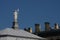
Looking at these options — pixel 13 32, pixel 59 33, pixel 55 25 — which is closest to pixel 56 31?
pixel 59 33

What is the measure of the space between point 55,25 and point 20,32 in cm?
1181

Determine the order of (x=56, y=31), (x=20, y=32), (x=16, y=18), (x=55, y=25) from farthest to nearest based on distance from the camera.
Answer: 1. (x=55, y=25)
2. (x=56, y=31)
3. (x=16, y=18)
4. (x=20, y=32)

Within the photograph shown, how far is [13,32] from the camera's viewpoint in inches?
1378

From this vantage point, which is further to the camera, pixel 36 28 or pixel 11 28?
pixel 36 28

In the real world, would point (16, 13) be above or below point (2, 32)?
above

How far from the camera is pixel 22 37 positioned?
115 ft

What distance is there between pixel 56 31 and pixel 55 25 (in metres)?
5.59

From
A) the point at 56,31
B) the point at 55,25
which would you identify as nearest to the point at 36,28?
the point at 55,25

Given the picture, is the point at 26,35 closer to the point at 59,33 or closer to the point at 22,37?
the point at 22,37

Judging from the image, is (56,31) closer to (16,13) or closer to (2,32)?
(16,13)

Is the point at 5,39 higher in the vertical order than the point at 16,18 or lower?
lower

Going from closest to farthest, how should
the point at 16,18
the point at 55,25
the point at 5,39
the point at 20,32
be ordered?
the point at 5,39, the point at 20,32, the point at 16,18, the point at 55,25

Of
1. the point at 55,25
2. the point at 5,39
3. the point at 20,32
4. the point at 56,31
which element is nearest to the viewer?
the point at 5,39

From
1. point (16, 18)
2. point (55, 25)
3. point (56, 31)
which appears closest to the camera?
point (16, 18)
